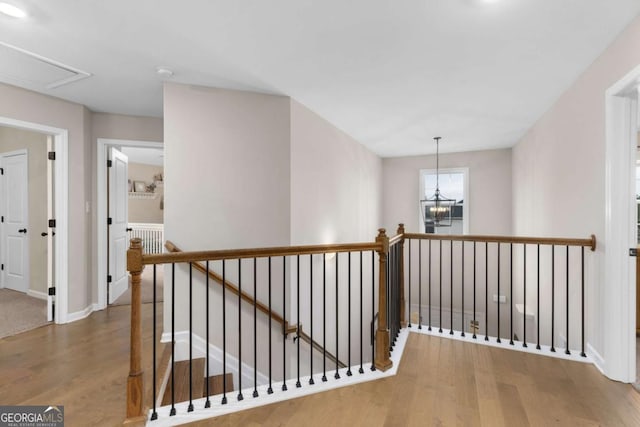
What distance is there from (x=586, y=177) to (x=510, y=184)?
3.37m

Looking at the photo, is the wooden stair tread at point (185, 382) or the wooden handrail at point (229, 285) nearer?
the wooden stair tread at point (185, 382)

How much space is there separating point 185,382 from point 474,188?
5.45 m

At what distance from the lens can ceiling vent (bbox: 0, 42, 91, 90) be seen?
2385mm

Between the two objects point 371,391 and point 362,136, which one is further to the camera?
point 362,136

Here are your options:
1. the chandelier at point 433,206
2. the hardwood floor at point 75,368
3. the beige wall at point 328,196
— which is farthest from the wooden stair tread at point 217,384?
the chandelier at point 433,206

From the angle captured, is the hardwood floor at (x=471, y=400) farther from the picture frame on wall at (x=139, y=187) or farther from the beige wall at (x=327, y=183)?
the picture frame on wall at (x=139, y=187)

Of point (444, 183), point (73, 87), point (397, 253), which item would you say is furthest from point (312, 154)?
point (444, 183)

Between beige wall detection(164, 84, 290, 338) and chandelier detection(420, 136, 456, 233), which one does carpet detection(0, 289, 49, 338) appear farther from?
chandelier detection(420, 136, 456, 233)

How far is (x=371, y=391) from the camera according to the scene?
2.05m

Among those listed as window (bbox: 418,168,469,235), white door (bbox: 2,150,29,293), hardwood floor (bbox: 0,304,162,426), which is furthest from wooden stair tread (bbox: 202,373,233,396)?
window (bbox: 418,168,469,235)

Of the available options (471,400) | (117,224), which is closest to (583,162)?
(471,400)

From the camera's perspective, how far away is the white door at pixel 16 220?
4.32m

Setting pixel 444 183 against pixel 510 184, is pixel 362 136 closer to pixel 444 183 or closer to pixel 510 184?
pixel 444 183

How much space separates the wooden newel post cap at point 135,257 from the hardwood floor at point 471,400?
3.01 feet
